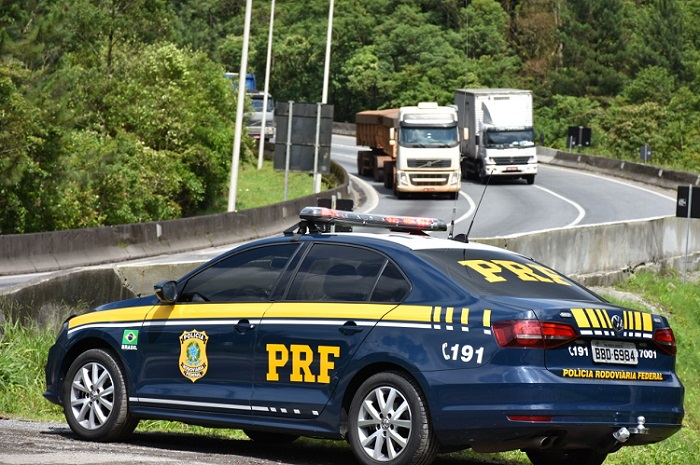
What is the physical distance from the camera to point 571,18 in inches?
3971

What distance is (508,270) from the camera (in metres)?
8.34

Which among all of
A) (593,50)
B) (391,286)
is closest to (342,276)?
(391,286)

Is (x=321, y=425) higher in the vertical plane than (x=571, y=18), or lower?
lower

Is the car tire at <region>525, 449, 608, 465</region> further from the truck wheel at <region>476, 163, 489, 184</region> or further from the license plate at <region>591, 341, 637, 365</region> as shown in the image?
the truck wheel at <region>476, 163, 489, 184</region>

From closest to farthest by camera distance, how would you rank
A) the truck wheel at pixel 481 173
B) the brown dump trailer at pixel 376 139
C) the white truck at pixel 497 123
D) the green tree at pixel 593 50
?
the brown dump trailer at pixel 376 139 < the white truck at pixel 497 123 < the truck wheel at pixel 481 173 < the green tree at pixel 593 50

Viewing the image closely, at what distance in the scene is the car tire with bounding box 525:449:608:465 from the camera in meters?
8.55

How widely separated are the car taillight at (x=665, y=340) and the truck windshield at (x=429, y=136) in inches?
1494

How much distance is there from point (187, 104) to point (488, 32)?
60605 mm

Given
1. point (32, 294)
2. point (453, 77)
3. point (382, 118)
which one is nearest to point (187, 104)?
point (382, 118)

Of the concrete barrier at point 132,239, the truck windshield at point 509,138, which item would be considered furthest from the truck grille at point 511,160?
the concrete barrier at point 132,239

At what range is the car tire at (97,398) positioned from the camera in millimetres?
9203

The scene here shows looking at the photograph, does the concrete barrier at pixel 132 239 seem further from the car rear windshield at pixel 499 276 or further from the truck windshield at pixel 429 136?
the car rear windshield at pixel 499 276

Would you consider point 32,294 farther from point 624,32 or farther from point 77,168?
point 624,32

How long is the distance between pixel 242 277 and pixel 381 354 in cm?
142
